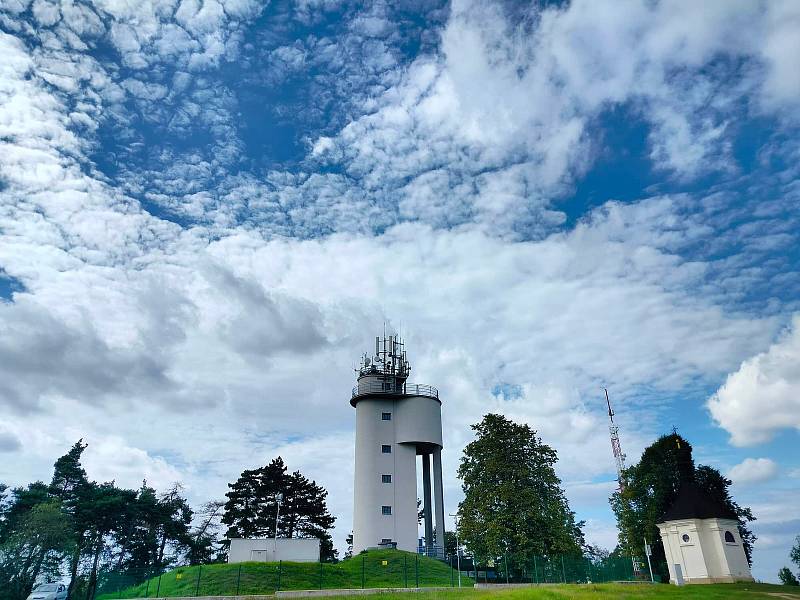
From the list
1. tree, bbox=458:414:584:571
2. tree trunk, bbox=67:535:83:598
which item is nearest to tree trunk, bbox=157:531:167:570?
tree trunk, bbox=67:535:83:598

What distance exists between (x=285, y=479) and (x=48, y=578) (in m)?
23.4

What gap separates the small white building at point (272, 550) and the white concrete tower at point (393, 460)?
225 inches

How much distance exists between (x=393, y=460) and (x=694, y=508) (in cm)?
2370

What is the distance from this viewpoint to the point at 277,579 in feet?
121

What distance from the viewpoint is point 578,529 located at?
7556cm

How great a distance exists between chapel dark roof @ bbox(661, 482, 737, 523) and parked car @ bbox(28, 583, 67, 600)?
155 feet

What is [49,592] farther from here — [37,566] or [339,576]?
[339,576]

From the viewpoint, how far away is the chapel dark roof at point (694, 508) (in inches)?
1700

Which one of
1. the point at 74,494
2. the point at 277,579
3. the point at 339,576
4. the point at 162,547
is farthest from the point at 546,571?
the point at 74,494

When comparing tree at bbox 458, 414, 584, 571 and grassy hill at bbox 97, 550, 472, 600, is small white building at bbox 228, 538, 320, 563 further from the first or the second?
tree at bbox 458, 414, 584, 571

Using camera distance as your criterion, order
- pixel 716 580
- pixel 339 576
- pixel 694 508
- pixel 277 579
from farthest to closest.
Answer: pixel 694 508, pixel 716 580, pixel 339 576, pixel 277 579

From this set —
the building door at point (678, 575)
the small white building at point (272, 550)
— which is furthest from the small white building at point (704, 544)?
the small white building at point (272, 550)

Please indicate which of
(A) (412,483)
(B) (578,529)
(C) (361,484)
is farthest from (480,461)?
(B) (578,529)

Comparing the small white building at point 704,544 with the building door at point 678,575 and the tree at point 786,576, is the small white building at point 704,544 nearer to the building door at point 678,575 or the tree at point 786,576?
the building door at point 678,575
